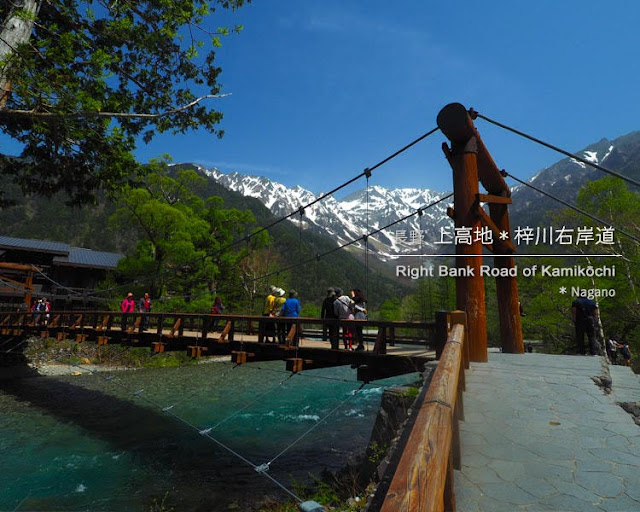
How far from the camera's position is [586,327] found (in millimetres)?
9367


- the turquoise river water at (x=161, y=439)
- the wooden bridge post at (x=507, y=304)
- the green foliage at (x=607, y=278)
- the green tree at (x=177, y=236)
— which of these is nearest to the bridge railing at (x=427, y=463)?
the turquoise river water at (x=161, y=439)

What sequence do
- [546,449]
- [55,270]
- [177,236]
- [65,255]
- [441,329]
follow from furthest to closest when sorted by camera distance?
[55,270], [65,255], [177,236], [441,329], [546,449]

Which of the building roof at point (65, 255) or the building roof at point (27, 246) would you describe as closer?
the building roof at point (27, 246)

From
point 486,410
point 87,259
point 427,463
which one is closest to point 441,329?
point 486,410

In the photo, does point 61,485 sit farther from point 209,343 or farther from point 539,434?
point 539,434

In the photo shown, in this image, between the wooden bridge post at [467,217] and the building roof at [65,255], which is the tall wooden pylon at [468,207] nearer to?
the wooden bridge post at [467,217]

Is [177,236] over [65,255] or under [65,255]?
over

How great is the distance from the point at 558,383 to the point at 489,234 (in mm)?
4619

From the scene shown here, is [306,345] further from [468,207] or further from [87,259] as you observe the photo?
[87,259]

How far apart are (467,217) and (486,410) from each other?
3.77m

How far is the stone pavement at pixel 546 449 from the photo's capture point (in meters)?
2.37

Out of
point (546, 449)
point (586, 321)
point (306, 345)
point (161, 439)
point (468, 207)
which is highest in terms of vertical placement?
point (468, 207)

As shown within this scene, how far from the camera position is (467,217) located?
6.74m

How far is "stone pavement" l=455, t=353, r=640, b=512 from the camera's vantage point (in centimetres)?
237
